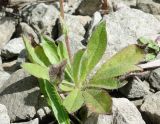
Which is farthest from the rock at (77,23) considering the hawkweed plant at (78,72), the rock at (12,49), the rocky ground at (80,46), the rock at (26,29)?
the hawkweed plant at (78,72)

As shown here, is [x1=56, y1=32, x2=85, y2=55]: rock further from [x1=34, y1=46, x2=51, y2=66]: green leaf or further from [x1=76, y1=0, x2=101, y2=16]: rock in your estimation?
[x1=76, y1=0, x2=101, y2=16]: rock

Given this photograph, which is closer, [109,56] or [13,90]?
[13,90]

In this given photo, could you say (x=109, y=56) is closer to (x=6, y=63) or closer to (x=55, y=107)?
(x=55, y=107)

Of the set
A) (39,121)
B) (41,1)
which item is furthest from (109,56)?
(41,1)

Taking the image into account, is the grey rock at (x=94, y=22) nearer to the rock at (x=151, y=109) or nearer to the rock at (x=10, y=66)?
the rock at (x=10, y=66)

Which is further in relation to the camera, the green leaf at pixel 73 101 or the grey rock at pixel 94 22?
the grey rock at pixel 94 22

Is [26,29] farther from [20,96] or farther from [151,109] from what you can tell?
[151,109]

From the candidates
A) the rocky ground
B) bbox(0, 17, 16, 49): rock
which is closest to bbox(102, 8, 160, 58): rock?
the rocky ground
